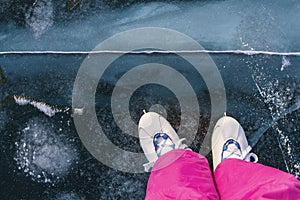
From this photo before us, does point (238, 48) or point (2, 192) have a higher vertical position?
point (238, 48)

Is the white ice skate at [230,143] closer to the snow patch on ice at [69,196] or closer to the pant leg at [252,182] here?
the pant leg at [252,182]

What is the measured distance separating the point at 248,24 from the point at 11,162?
118 centimetres

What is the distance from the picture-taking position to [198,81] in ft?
6.07

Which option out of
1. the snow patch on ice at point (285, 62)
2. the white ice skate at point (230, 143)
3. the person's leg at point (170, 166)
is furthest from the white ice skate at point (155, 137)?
the snow patch on ice at point (285, 62)

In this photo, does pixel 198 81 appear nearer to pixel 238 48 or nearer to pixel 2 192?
pixel 238 48

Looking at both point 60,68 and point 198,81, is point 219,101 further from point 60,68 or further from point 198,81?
point 60,68

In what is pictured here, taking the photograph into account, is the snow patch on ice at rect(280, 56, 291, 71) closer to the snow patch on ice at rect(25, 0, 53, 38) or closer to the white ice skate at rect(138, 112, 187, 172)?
the white ice skate at rect(138, 112, 187, 172)

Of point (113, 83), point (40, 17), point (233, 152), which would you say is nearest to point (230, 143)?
point (233, 152)

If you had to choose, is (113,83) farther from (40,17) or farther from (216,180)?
(216,180)

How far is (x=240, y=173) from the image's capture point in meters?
1.54

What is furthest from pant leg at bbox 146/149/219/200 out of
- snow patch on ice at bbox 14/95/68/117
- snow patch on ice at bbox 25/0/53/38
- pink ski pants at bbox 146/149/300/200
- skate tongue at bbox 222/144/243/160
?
snow patch on ice at bbox 25/0/53/38

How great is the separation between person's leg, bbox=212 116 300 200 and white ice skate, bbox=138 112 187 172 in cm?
17

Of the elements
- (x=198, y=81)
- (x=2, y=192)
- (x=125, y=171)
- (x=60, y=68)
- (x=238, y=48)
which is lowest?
(x=2, y=192)

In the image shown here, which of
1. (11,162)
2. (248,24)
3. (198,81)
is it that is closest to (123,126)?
(198,81)
